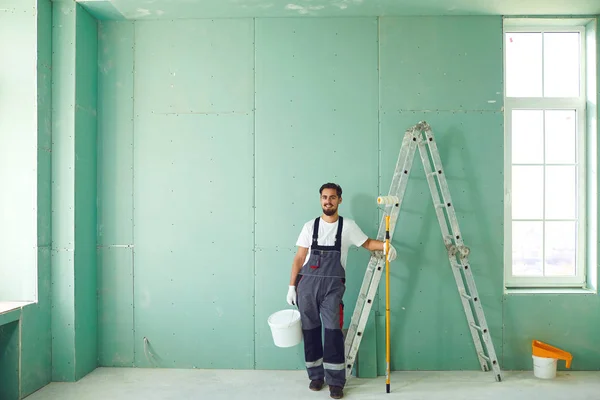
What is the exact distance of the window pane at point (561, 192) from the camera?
354 centimetres

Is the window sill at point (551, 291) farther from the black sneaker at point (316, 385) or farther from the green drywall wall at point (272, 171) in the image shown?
the black sneaker at point (316, 385)

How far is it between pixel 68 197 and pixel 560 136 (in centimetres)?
420

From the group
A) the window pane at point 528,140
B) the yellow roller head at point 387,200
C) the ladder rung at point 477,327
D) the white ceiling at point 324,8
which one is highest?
the white ceiling at point 324,8

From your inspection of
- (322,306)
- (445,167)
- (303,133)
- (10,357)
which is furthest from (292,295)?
(10,357)

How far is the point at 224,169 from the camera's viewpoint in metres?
3.47

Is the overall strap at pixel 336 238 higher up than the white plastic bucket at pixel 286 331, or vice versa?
the overall strap at pixel 336 238

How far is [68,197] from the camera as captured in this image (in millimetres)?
3188

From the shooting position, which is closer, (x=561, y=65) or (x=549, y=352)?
(x=549, y=352)

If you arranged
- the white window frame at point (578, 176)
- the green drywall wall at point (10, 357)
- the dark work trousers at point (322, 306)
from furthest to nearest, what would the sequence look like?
the white window frame at point (578, 176), the dark work trousers at point (322, 306), the green drywall wall at point (10, 357)

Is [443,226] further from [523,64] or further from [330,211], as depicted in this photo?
[523,64]

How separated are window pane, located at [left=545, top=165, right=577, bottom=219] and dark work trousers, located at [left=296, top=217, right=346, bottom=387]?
6.49 ft

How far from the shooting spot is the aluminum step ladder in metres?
3.13

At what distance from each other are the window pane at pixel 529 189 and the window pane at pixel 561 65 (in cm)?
72

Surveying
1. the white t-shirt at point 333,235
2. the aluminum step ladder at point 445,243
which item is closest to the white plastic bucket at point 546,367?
the aluminum step ladder at point 445,243
